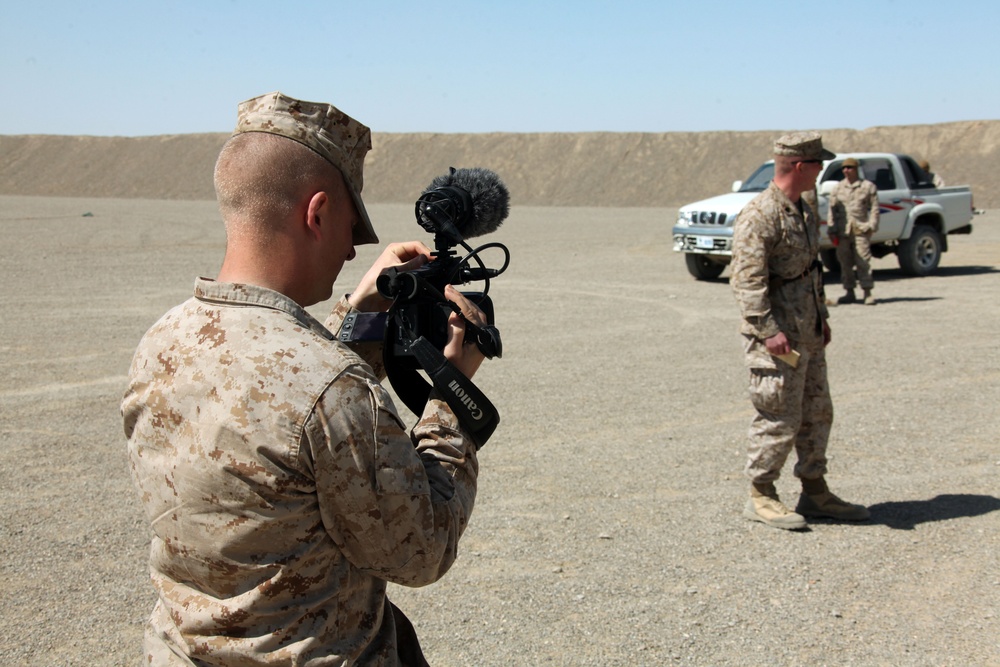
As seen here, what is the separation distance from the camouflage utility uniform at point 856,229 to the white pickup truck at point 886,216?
1.67 meters

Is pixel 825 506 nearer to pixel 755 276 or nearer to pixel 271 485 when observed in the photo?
pixel 755 276

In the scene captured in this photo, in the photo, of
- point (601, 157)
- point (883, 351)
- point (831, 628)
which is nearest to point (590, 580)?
point (831, 628)

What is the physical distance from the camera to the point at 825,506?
545 centimetres

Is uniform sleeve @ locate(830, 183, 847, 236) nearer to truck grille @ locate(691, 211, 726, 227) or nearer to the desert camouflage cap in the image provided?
truck grille @ locate(691, 211, 726, 227)

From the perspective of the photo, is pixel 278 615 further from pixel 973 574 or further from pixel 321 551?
pixel 973 574

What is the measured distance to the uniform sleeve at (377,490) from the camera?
1541 mm

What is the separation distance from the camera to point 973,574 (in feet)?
15.4

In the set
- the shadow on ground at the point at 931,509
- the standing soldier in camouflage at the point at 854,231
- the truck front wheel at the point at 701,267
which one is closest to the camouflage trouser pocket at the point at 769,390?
the shadow on ground at the point at 931,509

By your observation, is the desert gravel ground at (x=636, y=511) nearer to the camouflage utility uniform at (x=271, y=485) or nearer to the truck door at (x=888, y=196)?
the camouflage utility uniform at (x=271, y=485)

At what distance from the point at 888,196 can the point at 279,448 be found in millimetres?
16562

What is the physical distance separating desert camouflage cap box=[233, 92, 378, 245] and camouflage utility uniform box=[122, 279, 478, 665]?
0.26m

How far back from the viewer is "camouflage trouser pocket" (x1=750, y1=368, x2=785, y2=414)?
5230mm

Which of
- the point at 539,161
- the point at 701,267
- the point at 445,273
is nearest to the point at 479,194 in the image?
the point at 445,273

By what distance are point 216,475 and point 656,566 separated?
11.7 ft
